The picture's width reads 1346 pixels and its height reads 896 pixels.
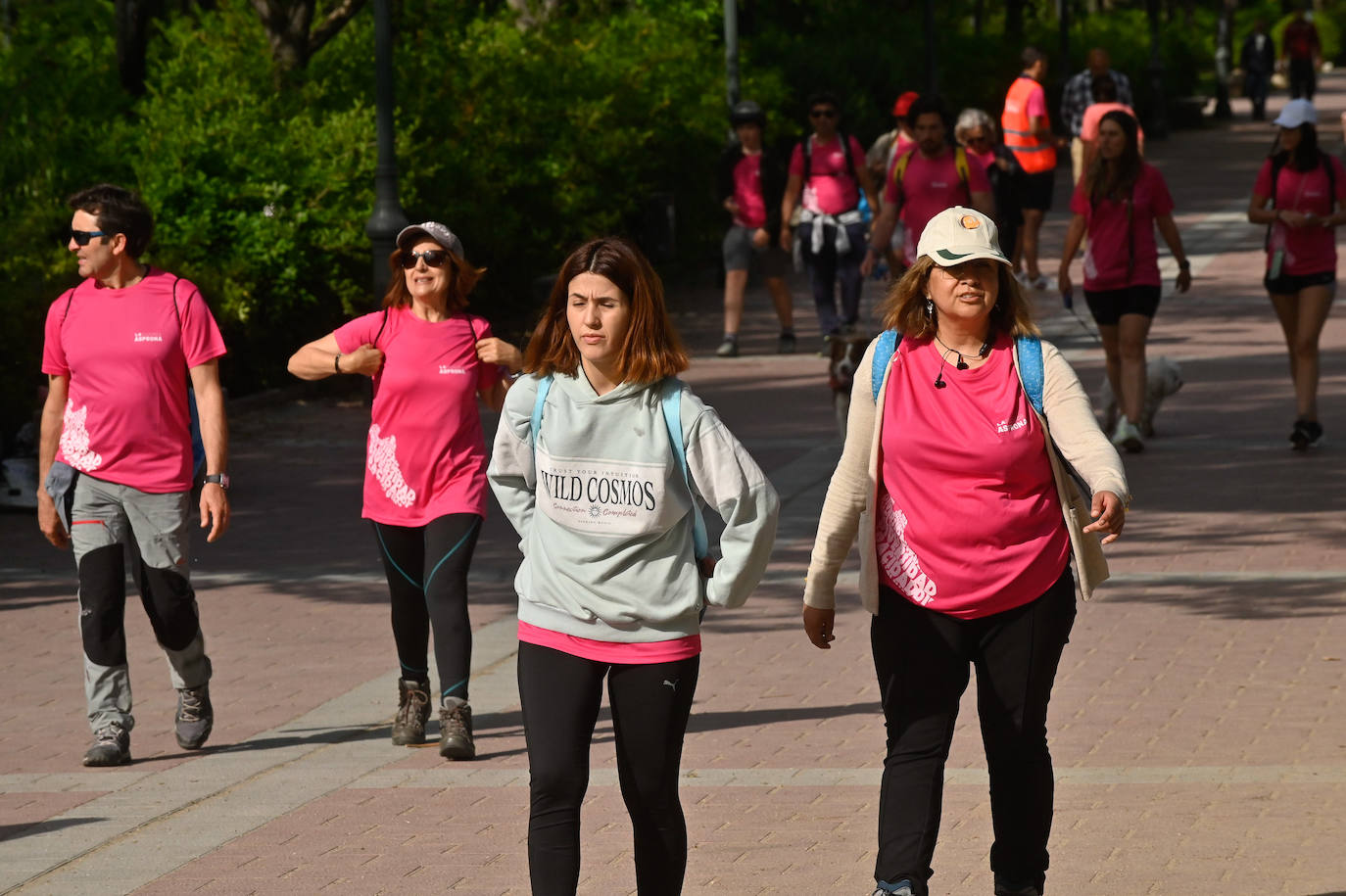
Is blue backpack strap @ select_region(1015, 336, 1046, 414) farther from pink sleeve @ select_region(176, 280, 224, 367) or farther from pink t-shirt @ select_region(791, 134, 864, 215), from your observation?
pink t-shirt @ select_region(791, 134, 864, 215)

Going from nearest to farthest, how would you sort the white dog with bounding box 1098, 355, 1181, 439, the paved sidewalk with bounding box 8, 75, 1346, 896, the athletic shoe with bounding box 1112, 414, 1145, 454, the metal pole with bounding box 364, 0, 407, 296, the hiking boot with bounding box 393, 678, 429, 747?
1. the paved sidewalk with bounding box 8, 75, 1346, 896
2. the hiking boot with bounding box 393, 678, 429, 747
3. the athletic shoe with bounding box 1112, 414, 1145, 454
4. the white dog with bounding box 1098, 355, 1181, 439
5. the metal pole with bounding box 364, 0, 407, 296

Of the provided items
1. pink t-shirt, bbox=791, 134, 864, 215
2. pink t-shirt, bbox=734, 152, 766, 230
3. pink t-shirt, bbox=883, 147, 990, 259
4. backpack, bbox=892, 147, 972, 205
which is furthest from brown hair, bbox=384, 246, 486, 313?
pink t-shirt, bbox=734, 152, 766, 230

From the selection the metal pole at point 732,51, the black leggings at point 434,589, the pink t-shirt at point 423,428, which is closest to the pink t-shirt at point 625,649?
the black leggings at point 434,589

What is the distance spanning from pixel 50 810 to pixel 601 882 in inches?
68.7

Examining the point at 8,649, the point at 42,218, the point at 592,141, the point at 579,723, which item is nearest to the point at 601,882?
the point at 579,723

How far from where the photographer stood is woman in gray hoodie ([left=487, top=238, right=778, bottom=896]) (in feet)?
13.9

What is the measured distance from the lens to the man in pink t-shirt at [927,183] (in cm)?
1393

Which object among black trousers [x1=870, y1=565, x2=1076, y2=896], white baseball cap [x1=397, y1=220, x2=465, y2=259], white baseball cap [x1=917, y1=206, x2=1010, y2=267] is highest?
white baseball cap [x1=917, y1=206, x2=1010, y2=267]

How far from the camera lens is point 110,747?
6426 millimetres

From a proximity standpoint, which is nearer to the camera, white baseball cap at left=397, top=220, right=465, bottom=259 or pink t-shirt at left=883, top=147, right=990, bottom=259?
white baseball cap at left=397, top=220, right=465, bottom=259

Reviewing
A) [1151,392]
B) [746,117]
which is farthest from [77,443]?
[746,117]

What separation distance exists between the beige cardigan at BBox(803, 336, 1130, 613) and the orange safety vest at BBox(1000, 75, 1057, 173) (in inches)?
718

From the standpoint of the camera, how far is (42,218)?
1294 cm

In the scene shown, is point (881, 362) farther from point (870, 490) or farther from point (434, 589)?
point (434, 589)
